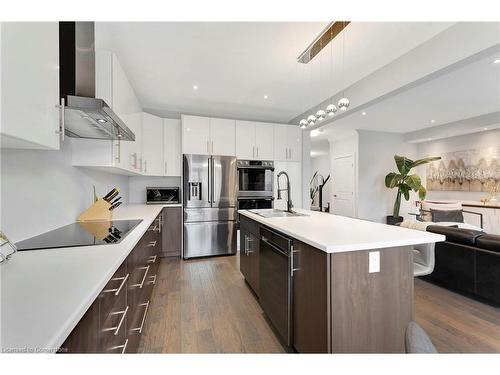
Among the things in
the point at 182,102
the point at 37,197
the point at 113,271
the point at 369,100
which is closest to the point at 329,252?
the point at 113,271

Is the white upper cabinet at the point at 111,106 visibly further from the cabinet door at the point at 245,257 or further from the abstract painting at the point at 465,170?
the abstract painting at the point at 465,170

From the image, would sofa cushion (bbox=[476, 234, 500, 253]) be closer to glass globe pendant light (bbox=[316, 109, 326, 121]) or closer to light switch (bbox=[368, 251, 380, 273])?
light switch (bbox=[368, 251, 380, 273])

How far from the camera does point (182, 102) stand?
12.3 ft

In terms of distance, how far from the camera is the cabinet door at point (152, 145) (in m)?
3.69

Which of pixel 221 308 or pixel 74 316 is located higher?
pixel 74 316

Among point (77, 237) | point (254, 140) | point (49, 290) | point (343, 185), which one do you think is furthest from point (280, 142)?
point (49, 290)

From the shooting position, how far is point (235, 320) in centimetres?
198

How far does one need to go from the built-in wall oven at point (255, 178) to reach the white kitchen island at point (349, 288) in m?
2.52

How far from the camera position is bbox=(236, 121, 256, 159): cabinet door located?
4047 mm

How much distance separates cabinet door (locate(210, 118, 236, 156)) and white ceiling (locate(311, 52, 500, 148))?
204 centimetres

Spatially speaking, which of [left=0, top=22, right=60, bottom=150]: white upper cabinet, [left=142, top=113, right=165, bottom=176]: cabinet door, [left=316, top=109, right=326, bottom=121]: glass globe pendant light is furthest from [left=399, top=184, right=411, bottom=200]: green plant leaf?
[left=0, top=22, right=60, bottom=150]: white upper cabinet

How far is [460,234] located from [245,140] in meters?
3.20
